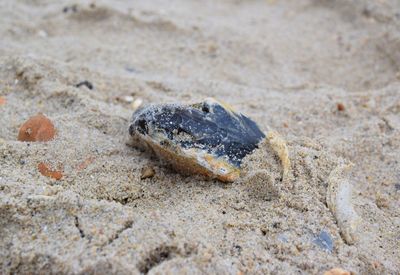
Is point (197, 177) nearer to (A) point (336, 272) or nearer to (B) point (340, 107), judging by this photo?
(A) point (336, 272)

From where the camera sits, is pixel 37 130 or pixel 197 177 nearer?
pixel 197 177

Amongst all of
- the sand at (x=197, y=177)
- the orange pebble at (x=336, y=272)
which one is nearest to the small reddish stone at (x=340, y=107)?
the sand at (x=197, y=177)

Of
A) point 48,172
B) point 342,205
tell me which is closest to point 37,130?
point 48,172

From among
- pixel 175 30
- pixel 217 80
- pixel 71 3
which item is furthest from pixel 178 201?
pixel 71 3

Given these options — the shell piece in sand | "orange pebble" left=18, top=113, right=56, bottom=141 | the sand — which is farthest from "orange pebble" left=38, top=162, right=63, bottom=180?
the shell piece in sand

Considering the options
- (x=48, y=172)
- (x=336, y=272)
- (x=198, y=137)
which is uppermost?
(x=198, y=137)

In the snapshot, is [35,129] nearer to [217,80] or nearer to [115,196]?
[115,196]

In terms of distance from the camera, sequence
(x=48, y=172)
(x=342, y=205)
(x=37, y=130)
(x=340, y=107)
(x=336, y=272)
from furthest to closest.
A: (x=340, y=107) < (x=37, y=130) < (x=48, y=172) < (x=342, y=205) < (x=336, y=272)
